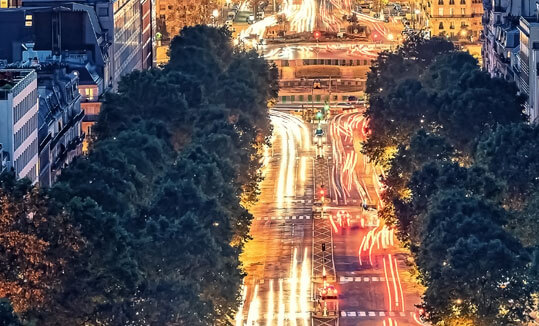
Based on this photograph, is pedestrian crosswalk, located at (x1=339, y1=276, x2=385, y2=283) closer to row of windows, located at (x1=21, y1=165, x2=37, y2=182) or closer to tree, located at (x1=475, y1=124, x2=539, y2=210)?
tree, located at (x1=475, y1=124, x2=539, y2=210)

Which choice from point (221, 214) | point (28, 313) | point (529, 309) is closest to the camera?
point (28, 313)

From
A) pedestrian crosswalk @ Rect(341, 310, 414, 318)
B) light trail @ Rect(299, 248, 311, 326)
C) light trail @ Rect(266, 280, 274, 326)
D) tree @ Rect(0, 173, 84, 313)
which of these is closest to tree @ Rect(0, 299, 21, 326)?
tree @ Rect(0, 173, 84, 313)

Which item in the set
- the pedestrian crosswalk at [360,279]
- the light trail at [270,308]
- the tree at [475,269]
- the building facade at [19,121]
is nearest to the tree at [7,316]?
the tree at [475,269]

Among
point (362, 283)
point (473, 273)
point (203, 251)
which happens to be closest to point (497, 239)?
point (473, 273)

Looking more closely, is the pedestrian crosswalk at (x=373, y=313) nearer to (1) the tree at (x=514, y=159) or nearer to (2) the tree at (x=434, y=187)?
(2) the tree at (x=434, y=187)

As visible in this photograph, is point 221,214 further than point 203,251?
Yes

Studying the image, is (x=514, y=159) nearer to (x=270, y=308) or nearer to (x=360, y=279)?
(x=360, y=279)

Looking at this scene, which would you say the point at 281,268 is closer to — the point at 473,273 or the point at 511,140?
the point at 511,140

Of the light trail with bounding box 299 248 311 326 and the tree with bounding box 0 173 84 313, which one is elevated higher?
the tree with bounding box 0 173 84 313

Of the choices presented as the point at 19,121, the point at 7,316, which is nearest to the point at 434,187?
the point at 19,121
